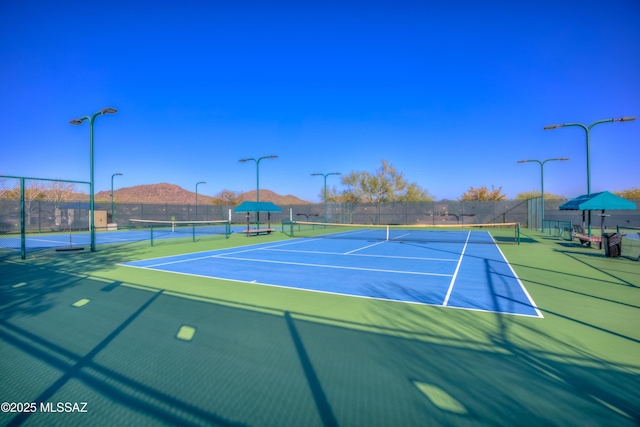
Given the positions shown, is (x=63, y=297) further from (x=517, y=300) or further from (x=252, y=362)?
(x=517, y=300)

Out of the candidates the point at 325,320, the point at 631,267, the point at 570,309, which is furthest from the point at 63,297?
the point at 631,267

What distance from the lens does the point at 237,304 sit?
6.60 meters

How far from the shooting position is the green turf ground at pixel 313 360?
3145 millimetres

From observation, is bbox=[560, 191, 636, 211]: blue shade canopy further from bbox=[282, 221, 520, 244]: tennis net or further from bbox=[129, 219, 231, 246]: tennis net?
bbox=[129, 219, 231, 246]: tennis net

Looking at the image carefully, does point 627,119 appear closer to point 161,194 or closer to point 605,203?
point 605,203

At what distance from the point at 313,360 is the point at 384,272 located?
6179 millimetres

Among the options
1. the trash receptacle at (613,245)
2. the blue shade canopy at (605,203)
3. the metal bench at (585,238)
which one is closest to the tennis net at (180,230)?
the trash receptacle at (613,245)

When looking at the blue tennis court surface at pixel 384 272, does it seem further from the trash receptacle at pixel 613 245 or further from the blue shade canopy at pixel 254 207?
the blue shade canopy at pixel 254 207

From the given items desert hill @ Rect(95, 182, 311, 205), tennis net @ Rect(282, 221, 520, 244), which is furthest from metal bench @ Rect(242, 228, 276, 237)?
desert hill @ Rect(95, 182, 311, 205)

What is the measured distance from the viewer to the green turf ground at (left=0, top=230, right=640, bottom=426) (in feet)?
10.3

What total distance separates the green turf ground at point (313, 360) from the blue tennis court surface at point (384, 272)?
61 centimetres

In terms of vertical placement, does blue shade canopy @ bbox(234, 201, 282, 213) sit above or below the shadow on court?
above

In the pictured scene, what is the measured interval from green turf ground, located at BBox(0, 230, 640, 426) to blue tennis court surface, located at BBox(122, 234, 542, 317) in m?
0.61

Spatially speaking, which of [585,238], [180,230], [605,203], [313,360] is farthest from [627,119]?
[180,230]
